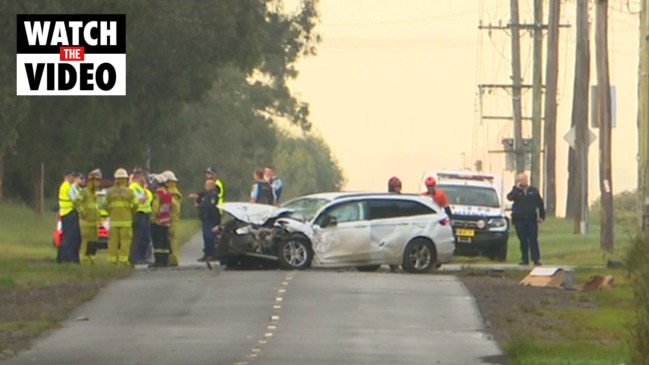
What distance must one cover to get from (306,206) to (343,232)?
103 cm

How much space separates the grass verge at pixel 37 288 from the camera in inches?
936

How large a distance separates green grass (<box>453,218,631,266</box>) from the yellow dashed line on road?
8311 mm

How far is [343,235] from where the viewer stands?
108ft

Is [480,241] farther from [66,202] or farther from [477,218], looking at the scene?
[66,202]

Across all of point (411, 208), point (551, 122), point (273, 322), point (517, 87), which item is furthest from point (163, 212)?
point (517, 87)

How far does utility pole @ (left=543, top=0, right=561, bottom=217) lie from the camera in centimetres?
6431

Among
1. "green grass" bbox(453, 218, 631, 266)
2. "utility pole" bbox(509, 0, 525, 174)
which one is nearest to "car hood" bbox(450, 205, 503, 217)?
"green grass" bbox(453, 218, 631, 266)

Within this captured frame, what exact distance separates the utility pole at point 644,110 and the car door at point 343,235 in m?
5.76

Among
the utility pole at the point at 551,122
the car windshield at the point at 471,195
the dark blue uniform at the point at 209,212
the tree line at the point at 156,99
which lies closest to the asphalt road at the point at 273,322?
the dark blue uniform at the point at 209,212

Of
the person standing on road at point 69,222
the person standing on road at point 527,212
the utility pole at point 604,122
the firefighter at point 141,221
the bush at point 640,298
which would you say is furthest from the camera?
the utility pole at point 604,122

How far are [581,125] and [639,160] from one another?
90.0 feet

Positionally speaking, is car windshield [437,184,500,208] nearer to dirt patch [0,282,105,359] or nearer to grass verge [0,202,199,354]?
grass verge [0,202,199,354]

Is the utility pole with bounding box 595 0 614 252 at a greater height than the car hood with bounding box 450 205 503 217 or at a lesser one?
greater

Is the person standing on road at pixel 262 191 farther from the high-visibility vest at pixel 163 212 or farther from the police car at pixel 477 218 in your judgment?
the police car at pixel 477 218
